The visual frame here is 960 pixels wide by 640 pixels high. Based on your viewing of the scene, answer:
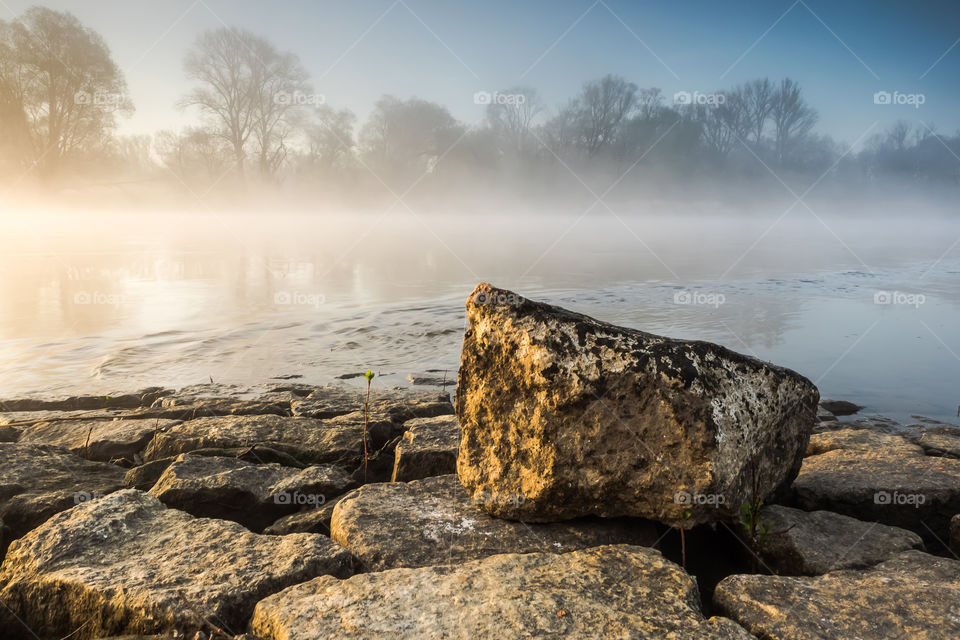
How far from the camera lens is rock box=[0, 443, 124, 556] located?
132 inches

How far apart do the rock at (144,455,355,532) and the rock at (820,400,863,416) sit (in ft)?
18.9

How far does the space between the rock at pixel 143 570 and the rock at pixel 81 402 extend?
13.7ft

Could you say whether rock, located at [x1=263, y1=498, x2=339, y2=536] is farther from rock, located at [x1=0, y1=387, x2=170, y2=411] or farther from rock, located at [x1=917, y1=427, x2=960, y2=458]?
rock, located at [x1=917, y1=427, x2=960, y2=458]

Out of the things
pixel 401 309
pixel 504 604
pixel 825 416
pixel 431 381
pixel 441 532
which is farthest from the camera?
pixel 401 309

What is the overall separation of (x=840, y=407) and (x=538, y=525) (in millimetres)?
5627

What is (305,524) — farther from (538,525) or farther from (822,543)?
(822,543)

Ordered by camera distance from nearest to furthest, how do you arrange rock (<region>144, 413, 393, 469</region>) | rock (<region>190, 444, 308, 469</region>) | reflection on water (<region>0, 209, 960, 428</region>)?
1. rock (<region>190, 444, 308, 469</region>)
2. rock (<region>144, 413, 393, 469</region>)
3. reflection on water (<region>0, 209, 960, 428</region>)

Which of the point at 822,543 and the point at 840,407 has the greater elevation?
the point at 822,543

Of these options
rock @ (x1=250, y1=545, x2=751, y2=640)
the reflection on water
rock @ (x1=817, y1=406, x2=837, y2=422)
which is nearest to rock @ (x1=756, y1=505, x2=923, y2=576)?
rock @ (x1=250, y1=545, x2=751, y2=640)

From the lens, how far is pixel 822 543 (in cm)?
295

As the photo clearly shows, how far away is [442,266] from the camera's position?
853 inches

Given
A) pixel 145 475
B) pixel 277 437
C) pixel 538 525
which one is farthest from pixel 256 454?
pixel 538 525

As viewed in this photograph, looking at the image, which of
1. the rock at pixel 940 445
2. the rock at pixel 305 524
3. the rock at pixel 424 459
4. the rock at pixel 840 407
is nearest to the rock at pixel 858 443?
the rock at pixel 940 445

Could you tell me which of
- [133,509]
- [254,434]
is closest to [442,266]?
[254,434]
